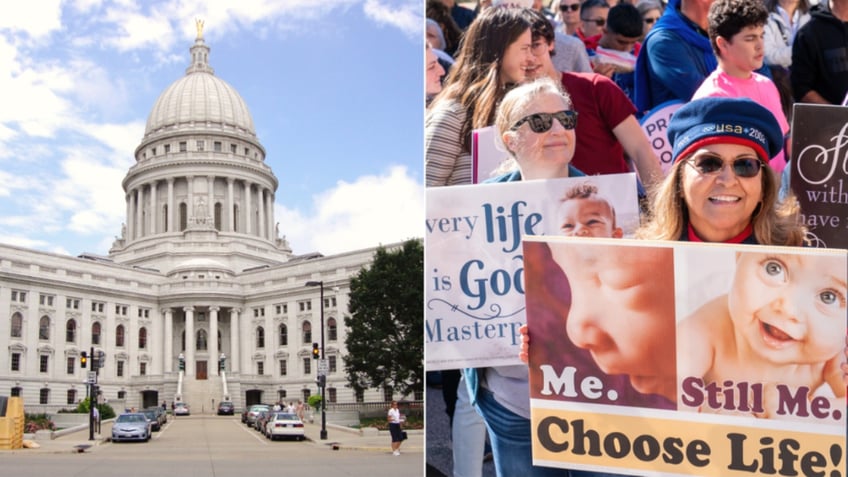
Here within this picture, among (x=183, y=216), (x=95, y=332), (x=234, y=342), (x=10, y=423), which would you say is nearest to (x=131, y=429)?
(x=10, y=423)

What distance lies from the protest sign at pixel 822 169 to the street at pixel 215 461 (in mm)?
11175

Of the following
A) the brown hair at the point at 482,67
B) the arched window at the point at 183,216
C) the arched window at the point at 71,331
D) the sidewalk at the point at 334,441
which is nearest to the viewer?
the brown hair at the point at 482,67

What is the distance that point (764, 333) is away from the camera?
16.1ft

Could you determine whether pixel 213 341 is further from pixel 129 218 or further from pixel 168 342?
pixel 129 218

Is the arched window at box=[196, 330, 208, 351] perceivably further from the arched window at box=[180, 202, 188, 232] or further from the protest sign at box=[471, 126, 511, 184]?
the protest sign at box=[471, 126, 511, 184]

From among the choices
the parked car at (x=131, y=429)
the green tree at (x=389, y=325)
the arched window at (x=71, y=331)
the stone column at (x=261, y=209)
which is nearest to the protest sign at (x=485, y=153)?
the parked car at (x=131, y=429)

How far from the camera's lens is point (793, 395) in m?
4.85

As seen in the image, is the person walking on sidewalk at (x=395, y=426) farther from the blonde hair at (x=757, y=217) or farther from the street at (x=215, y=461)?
the blonde hair at (x=757, y=217)

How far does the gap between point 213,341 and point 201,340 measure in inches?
88.3

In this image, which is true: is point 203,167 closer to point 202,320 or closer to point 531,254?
point 202,320

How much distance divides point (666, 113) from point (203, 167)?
8137 centimetres

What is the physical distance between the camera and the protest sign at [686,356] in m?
4.83

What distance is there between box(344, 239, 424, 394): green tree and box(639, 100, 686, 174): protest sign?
24.3m

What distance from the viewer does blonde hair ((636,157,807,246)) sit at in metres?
5.44
